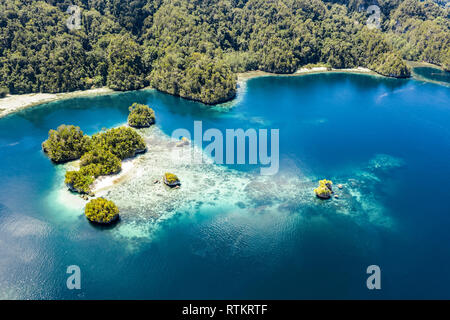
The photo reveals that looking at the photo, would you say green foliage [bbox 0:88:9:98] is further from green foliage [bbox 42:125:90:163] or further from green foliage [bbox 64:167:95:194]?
green foliage [bbox 64:167:95:194]

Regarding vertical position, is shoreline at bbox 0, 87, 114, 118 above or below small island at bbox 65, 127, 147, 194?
above

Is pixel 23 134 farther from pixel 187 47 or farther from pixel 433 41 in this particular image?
pixel 433 41

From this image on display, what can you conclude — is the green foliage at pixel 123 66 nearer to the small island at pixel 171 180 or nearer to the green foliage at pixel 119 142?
the green foliage at pixel 119 142

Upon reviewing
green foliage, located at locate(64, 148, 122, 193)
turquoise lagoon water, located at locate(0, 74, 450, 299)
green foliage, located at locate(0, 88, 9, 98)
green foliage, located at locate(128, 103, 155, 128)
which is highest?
green foliage, located at locate(0, 88, 9, 98)

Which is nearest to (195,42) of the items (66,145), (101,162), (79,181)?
(66,145)

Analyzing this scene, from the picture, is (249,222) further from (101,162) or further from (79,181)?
(101,162)

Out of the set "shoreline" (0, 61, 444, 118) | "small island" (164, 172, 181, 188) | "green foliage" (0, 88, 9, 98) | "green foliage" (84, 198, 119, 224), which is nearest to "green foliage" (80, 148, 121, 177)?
"small island" (164, 172, 181, 188)

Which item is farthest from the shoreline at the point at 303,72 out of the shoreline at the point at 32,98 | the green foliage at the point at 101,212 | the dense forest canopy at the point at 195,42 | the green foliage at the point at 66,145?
the green foliage at the point at 101,212
